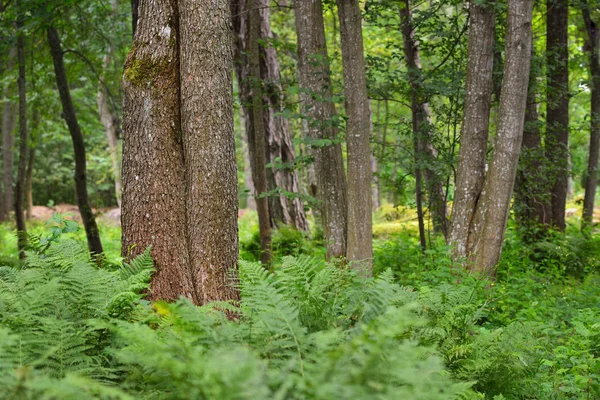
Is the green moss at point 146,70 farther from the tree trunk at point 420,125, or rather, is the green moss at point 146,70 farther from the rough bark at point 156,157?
the tree trunk at point 420,125

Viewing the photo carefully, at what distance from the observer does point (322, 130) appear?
7.21 metres

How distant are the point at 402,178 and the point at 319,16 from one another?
126 inches

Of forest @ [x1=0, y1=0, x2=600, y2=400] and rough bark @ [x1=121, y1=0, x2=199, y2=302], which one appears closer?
forest @ [x1=0, y1=0, x2=600, y2=400]

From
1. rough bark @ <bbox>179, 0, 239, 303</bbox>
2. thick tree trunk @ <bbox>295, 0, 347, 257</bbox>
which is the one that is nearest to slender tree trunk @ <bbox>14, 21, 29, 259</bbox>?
thick tree trunk @ <bbox>295, 0, 347, 257</bbox>

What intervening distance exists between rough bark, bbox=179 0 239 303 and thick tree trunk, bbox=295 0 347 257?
111 inches

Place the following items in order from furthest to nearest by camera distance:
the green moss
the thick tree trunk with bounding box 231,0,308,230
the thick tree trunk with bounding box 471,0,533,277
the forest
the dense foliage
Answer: the thick tree trunk with bounding box 231,0,308,230, the thick tree trunk with bounding box 471,0,533,277, the green moss, the forest, the dense foliage

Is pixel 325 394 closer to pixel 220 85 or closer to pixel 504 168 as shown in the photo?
pixel 220 85

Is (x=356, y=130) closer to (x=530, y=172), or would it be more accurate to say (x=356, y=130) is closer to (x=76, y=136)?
→ (x=530, y=172)

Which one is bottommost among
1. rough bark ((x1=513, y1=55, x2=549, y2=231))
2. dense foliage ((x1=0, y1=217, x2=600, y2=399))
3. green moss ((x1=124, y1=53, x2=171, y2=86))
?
dense foliage ((x1=0, y1=217, x2=600, y2=399))

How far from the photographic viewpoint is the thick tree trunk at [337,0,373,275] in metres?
6.78

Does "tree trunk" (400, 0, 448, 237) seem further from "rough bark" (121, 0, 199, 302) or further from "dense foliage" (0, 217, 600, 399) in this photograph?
"rough bark" (121, 0, 199, 302)

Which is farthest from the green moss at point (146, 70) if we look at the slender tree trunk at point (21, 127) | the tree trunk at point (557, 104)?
the tree trunk at point (557, 104)

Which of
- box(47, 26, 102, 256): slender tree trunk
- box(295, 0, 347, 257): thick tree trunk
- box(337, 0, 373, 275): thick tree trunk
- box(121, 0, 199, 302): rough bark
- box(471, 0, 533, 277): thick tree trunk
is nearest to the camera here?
box(121, 0, 199, 302): rough bark

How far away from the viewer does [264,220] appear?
8641 mm
